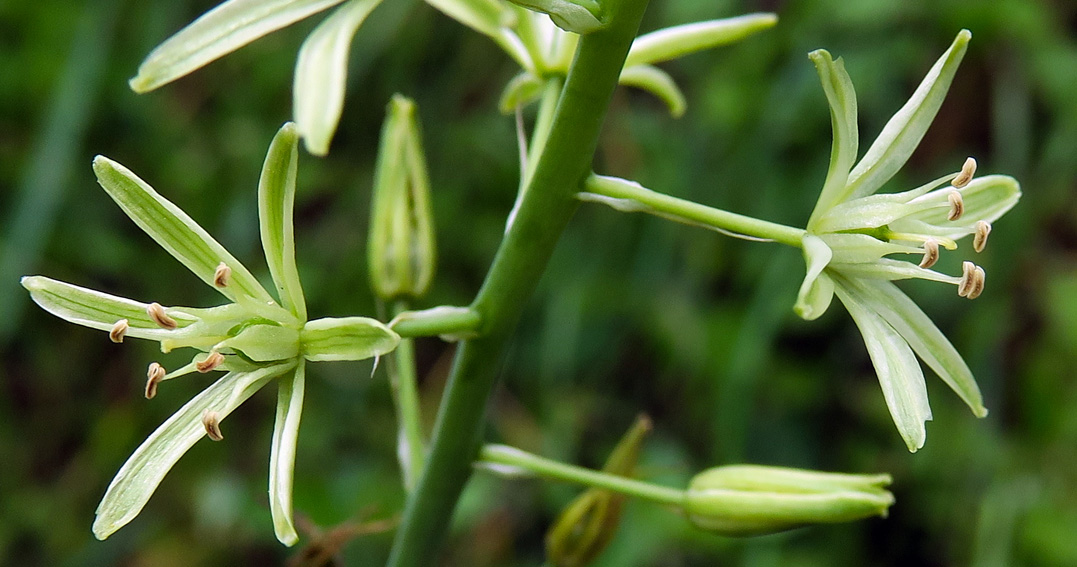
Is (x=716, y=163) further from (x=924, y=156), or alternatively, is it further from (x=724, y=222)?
(x=724, y=222)

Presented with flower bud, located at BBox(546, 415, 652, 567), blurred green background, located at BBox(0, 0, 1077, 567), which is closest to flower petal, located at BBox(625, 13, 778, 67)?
flower bud, located at BBox(546, 415, 652, 567)

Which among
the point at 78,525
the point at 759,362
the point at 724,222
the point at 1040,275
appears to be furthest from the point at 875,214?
the point at 78,525

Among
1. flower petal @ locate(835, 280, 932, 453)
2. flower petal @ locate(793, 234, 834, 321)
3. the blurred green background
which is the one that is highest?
flower petal @ locate(793, 234, 834, 321)

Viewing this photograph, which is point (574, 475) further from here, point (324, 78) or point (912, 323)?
point (324, 78)

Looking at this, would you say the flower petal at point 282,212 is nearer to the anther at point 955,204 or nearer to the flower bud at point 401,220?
the flower bud at point 401,220

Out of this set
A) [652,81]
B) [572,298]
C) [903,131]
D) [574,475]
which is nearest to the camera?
[903,131]

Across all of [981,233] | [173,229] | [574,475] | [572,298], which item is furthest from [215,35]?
[572,298]

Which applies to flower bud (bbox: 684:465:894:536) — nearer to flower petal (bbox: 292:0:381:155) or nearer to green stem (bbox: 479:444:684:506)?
green stem (bbox: 479:444:684:506)
